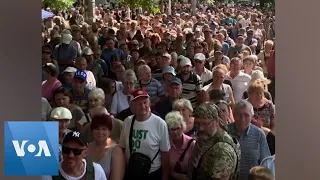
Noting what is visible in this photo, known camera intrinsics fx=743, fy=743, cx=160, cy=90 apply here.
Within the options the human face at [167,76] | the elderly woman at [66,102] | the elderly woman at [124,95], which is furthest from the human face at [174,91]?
the elderly woman at [66,102]

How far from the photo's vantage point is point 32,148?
6773mm

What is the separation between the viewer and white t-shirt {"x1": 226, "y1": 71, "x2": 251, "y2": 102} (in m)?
9.34

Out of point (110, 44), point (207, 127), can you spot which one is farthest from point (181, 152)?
point (110, 44)

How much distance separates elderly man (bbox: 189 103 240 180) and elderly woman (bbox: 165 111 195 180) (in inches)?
11.4

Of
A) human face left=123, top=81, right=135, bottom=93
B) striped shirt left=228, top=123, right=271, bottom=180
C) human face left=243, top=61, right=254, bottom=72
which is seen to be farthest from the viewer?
human face left=243, top=61, right=254, bottom=72

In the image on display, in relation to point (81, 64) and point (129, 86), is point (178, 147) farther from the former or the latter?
point (81, 64)

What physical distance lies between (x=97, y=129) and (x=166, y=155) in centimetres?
66

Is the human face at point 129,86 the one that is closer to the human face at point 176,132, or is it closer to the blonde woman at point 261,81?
the blonde woman at point 261,81

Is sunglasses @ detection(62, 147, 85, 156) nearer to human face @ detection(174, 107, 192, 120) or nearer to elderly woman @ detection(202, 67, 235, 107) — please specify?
human face @ detection(174, 107, 192, 120)

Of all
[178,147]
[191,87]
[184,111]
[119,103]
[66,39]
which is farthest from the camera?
[66,39]

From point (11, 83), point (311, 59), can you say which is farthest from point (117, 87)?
point (311, 59)

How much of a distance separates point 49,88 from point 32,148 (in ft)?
6.37

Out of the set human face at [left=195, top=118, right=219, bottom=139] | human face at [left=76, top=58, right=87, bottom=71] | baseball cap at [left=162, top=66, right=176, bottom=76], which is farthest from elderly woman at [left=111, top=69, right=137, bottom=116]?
human face at [left=195, top=118, right=219, bottom=139]

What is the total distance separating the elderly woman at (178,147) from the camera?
6656 mm
